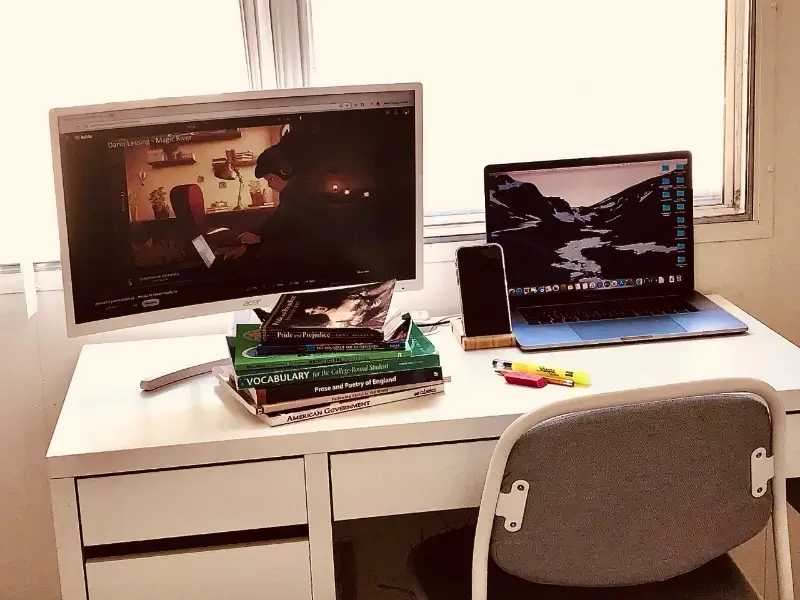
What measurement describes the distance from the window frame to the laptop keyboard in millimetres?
203

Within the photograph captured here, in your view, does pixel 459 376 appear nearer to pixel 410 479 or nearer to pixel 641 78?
pixel 410 479

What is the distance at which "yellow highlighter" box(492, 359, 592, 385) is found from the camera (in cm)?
156

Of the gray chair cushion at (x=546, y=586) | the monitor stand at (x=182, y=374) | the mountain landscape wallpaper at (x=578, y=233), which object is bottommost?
the gray chair cushion at (x=546, y=586)

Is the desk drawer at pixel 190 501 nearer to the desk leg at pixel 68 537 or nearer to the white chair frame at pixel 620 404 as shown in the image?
the desk leg at pixel 68 537

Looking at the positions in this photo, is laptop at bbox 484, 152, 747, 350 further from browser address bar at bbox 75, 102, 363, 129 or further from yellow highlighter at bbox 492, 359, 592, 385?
browser address bar at bbox 75, 102, 363, 129

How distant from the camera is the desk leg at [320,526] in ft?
4.74

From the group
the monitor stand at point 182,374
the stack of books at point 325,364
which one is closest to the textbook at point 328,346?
the stack of books at point 325,364

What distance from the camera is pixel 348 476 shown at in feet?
4.77

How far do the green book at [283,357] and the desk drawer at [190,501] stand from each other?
0.47 feet

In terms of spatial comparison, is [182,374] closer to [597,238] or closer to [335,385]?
[335,385]

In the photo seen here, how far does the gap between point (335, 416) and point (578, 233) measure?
26.1 inches

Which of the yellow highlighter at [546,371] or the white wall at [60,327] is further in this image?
the white wall at [60,327]

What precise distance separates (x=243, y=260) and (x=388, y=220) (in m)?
0.26

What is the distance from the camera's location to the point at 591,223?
1888mm
